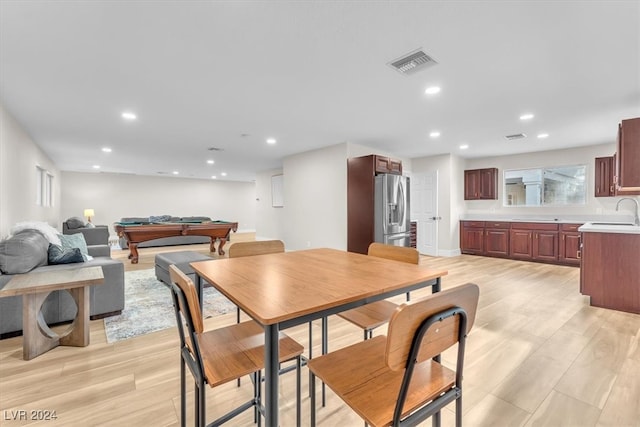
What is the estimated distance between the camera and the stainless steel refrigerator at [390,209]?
16.0 feet

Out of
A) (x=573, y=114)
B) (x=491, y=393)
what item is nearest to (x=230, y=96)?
(x=491, y=393)

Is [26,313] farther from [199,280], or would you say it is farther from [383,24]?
[383,24]

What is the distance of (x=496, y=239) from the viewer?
20.4 ft

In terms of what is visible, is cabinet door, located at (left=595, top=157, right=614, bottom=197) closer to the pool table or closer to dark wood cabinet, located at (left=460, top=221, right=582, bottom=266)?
dark wood cabinet, located at (left=460, top=221, right=582, bottom=266)

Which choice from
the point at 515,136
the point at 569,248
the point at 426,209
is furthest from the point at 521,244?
the point at 515,136

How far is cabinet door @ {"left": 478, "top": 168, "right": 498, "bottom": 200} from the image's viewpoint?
6.58m

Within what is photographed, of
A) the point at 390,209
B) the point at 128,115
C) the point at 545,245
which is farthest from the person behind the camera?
the point at 545,245

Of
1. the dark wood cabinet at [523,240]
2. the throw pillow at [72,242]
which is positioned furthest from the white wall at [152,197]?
the dark wood cabinet at [523,240]

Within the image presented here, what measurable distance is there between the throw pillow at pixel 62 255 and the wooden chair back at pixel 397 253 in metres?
2.98

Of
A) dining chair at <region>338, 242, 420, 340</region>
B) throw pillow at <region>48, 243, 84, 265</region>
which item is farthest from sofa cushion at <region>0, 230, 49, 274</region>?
dining chair at <region>338, 242, 420, 340</region>

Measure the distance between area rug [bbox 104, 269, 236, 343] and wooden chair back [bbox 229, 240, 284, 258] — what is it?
1.34 metres

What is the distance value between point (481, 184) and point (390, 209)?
10.7 feet

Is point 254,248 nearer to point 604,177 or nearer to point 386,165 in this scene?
point 386,165

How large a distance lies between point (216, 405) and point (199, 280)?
74 centimetres
